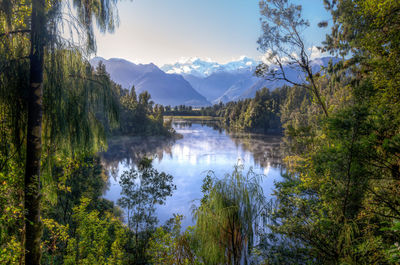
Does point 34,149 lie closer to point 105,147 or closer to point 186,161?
point 105,147

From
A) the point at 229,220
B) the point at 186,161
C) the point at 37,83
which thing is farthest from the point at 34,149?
the point at 186,161

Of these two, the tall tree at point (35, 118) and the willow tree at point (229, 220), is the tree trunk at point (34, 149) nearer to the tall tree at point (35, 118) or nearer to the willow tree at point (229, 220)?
the tall tree at point (35, 118)

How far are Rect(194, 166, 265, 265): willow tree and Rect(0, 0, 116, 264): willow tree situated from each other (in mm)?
2461

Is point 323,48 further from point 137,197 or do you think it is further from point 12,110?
point 137,197

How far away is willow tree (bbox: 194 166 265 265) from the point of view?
138 inches

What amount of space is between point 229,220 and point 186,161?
32398 millimetres

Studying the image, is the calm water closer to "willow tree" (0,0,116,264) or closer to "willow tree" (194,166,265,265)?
"willow tree" (194,166,265,265)

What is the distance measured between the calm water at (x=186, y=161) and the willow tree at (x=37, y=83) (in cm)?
1659

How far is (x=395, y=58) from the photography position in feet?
11.8

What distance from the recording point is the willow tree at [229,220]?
3.50 m

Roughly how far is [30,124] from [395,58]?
5.97 metres

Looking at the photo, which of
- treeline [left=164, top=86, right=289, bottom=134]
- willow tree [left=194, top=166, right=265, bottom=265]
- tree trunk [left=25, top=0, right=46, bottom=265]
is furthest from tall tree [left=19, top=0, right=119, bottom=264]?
treeline [left=164, top=86, right=289, bottom=134]

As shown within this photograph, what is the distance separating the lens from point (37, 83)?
8.70 feet

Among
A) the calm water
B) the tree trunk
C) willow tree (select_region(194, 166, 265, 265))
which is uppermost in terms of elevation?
the tree trunk
